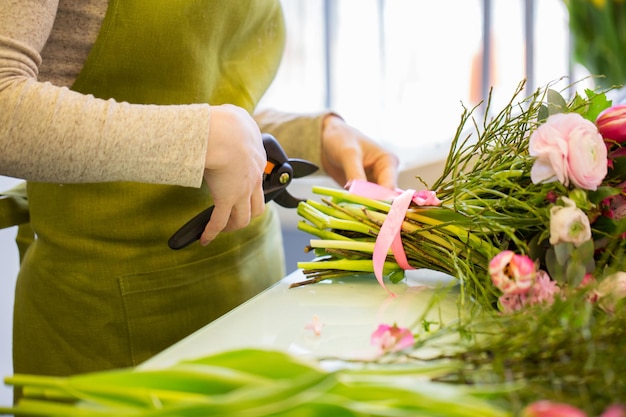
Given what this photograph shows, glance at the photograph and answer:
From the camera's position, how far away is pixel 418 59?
7.77ft

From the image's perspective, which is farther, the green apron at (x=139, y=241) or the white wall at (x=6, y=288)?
the white wall at (x=6, y=288)

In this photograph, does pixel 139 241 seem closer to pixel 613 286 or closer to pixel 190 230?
pixel 190 230

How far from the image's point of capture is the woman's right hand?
0.71 metres

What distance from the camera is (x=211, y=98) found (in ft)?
3.25

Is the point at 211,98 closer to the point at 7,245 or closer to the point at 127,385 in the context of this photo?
the point at 127,385

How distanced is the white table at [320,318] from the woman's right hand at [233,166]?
0.10m

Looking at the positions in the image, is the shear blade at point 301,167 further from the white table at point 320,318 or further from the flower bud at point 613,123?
the flower bud at point 613,123

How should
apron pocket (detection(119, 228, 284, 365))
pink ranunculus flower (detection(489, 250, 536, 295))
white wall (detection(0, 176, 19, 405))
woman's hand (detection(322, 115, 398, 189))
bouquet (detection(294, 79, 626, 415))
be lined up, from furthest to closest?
1. white wall (detection(0, 176, 19, 405))
2. woman's hand (detection(322, 115, 398, 189))
3. apron pocket (detection(119, 228, 284, 365))
4. pink ranunculus flower (detection(489, 250, 536, 295))
5. bouquet (detection(294, 79, 626, 415))

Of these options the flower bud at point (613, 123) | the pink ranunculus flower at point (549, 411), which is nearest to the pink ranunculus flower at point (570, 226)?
the flower bud at point (613, 123)

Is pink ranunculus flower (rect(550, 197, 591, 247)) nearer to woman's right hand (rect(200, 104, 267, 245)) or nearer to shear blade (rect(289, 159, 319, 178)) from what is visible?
woman's right hand (rect(200, 104, 267, 245))

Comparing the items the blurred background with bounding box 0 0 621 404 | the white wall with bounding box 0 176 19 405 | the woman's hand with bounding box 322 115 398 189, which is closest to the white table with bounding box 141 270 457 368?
the woman's hand with bounding box 322 115 398 189

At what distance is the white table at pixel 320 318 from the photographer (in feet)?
2.12

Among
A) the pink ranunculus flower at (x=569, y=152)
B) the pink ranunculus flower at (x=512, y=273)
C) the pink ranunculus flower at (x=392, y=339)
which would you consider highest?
the pink ranunculus flower at (x=569, y=152)

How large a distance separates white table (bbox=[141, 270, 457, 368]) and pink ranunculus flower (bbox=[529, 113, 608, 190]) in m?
0.14
